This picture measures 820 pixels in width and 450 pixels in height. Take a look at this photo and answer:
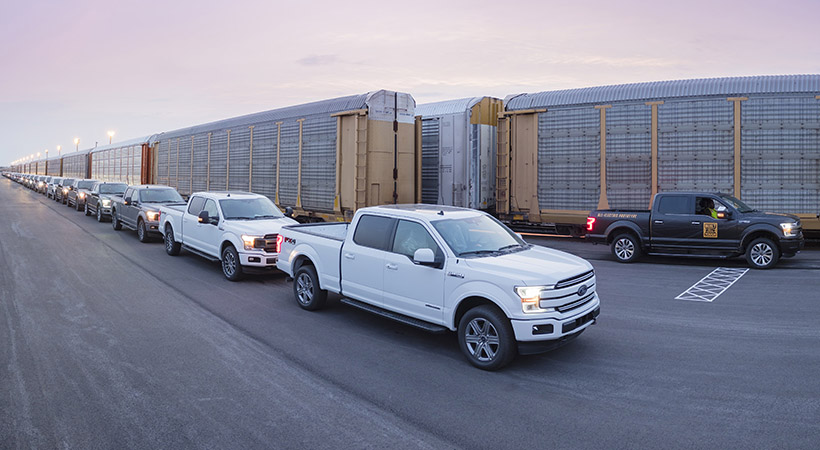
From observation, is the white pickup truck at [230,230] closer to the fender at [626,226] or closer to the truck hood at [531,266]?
the truck hood at [531,266]

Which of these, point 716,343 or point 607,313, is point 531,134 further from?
point 716,343

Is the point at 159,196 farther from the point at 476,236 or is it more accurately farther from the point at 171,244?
the point at 476,236

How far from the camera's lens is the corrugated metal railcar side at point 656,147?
46.6ft

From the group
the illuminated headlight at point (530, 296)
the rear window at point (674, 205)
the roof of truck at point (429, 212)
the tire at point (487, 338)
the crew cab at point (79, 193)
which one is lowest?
the tire at point (487, 338)

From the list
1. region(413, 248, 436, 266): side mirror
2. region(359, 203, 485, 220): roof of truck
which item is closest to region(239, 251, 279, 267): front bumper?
region(359, 203, 485, 220): roof of truck

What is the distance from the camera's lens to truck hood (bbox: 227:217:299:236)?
36.2 feet

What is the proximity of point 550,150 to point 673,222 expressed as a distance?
466 cm

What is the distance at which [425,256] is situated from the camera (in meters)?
6.36

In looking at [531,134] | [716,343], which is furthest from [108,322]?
[531,134]

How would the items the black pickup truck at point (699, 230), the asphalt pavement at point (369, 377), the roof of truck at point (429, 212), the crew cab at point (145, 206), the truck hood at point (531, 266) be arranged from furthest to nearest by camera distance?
the crew cab at point (145, 206)
the black pickup truck at point (699, 230)
the roof of truck at point (429, 212)
the truck hood at point (531, 266)
the asphalt pavement at point (369, 377)

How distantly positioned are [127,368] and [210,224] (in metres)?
6.50

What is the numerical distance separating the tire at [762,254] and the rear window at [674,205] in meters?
1.53

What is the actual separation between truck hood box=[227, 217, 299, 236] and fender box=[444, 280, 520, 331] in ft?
18.4

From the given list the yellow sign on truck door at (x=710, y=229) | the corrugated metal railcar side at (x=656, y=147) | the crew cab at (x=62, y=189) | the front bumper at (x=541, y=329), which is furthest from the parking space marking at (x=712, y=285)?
the crew cab at (x=62, y=189)
